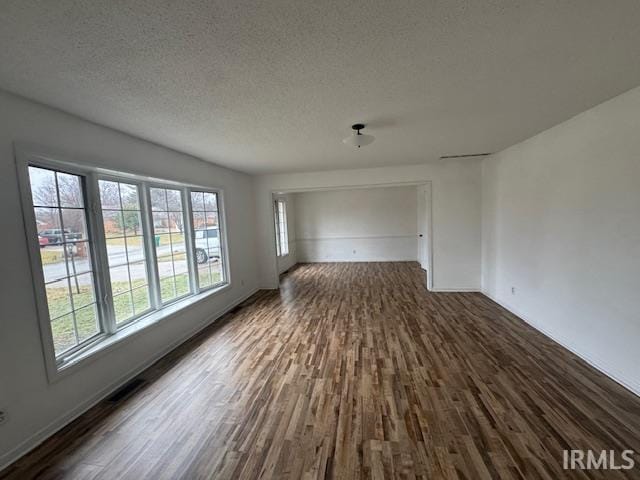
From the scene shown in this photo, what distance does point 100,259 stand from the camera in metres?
2.51

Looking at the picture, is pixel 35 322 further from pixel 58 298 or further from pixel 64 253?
pixel 64 253

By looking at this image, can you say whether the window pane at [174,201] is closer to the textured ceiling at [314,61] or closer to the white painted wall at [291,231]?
the textured ceiling at [314,61]

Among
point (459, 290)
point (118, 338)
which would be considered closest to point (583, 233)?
point (459, 290)

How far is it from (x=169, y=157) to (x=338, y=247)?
5.93 m

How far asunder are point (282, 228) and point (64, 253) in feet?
18.1

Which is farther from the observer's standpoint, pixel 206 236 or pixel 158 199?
pixel 206 236

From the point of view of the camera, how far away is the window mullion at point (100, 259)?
2465 mm

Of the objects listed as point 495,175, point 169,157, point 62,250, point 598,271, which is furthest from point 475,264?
point 62,250

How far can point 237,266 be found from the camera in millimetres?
4875

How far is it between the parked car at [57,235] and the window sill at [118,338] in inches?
37.9

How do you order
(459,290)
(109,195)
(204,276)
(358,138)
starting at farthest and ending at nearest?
(459,290)
(204,276)
(109,195)
(358,138)

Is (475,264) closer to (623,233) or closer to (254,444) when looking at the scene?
(623,233)

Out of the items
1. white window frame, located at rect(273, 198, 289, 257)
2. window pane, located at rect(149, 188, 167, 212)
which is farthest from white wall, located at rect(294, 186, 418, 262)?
window pane, located at rect(149, 188, 167, 212)

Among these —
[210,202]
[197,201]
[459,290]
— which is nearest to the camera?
Answer: [197,201]
